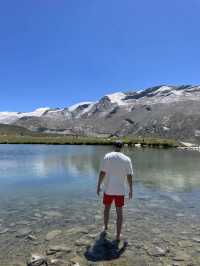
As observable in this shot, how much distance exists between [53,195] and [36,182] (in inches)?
215

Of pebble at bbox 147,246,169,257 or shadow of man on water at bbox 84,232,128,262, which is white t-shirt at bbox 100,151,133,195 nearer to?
shadow of man on water at bbox 84,232,128,262

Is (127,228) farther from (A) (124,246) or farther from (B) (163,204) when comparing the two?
(B) (163,204)

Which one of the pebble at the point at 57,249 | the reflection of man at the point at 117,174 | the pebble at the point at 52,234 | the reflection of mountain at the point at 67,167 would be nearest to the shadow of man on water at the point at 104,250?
the reflection of man at the point at 117,174

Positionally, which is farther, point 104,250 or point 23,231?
point 23,231

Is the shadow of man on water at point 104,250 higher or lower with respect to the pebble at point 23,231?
lower

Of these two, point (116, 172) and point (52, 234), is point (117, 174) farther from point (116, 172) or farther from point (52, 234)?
point (52, 234)

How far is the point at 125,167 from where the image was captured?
11938 mm

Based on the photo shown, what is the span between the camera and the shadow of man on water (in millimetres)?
10495

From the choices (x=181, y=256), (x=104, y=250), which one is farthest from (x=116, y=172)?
(x=181, y=256)

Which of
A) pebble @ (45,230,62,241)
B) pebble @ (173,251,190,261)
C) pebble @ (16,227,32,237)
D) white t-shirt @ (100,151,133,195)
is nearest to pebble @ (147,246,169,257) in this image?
pebble @ (173,251,190,261)

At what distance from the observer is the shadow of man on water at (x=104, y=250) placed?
10.5 m

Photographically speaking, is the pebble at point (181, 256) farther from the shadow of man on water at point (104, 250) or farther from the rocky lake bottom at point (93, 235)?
the shadow of man on water at point (104, 250)

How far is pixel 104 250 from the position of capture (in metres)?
11.1

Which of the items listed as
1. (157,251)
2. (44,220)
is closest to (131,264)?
(157,251)
